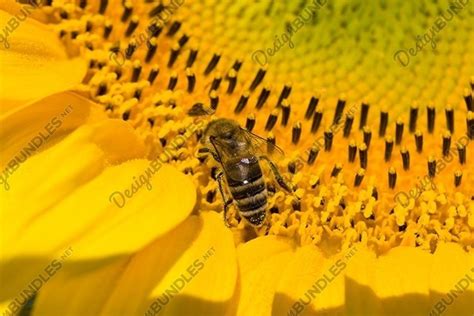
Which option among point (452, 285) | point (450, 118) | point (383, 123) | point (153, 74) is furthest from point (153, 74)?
point (452, 285)

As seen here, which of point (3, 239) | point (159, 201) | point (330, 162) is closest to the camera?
point (3, 239)

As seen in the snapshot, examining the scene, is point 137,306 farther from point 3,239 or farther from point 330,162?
point 330,162

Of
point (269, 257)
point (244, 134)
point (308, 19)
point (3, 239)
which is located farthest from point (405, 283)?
point (3, 239)

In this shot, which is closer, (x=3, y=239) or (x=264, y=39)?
(x=3, y=239)

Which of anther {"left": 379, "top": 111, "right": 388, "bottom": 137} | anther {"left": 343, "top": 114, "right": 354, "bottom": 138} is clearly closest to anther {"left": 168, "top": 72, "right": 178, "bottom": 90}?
anther {"left": 343, "top": 114, "right": 354, "bottom": 138}

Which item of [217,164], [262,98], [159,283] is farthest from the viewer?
[262,98]

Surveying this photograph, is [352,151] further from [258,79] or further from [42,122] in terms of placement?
[42,122]

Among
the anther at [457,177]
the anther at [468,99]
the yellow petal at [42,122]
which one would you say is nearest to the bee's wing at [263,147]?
the yellow petal at [42,122]

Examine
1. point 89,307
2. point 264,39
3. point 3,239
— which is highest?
point 264,39

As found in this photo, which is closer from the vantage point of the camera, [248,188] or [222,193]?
[248,188]
